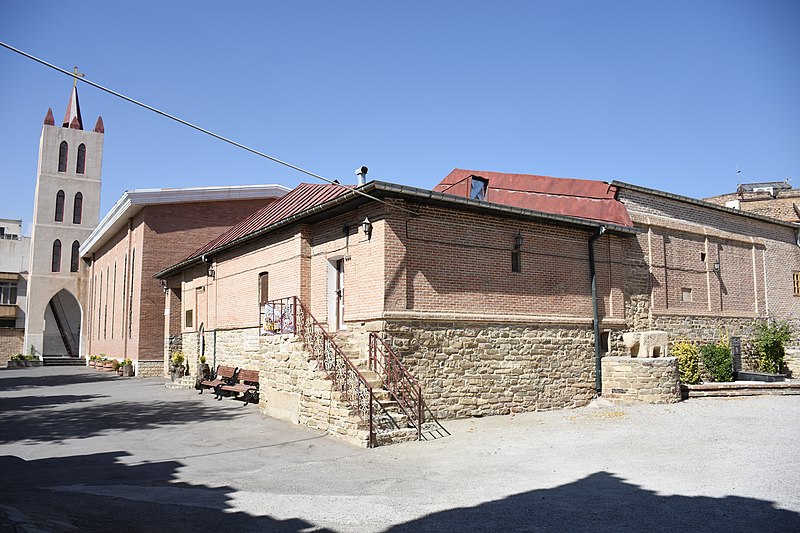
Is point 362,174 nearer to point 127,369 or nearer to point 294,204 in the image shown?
point 294,204

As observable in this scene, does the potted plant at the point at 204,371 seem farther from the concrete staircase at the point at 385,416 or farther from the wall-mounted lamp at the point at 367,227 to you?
the wall-mounted lamp at the point at 367,227

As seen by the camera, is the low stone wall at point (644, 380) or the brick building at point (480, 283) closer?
the brick building at point (480, 283)

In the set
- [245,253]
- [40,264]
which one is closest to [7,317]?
[40,264]

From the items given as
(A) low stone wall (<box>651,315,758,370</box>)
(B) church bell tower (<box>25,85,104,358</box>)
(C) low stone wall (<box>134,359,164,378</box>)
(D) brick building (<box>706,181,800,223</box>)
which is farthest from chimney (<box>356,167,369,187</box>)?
(B) church bell tower (<box>25,85,104,358</box>)

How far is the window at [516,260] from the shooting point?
1552cm

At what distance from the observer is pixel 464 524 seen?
6594 millimetres

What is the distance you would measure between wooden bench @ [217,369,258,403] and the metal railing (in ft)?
8.44

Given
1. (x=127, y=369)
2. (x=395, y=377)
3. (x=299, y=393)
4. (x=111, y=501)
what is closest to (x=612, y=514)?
(x=111, y=501)

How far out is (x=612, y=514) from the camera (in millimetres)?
6863

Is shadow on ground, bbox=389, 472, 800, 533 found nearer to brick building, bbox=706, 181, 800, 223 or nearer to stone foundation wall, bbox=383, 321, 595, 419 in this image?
stone foundation wall, bbox=383, 321, 595, 419

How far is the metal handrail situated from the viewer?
1240cm

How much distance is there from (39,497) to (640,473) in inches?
311

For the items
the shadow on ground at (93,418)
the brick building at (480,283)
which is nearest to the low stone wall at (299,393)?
the brick building at (480,283)

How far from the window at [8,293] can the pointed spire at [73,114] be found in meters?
14.6
